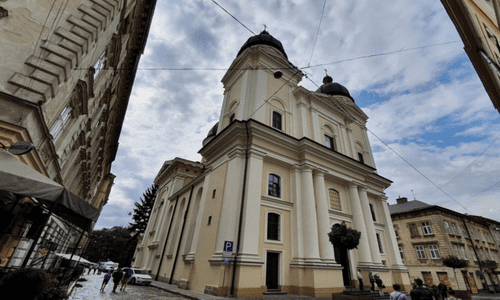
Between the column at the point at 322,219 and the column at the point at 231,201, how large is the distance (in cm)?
598

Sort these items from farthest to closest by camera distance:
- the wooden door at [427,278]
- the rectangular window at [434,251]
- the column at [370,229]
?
1. the rectangular window at [434,251]
2. the wooden door at [427,278]
3. the column at [370,229]

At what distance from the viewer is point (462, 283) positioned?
85.4ft

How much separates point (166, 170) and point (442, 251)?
36577 mm

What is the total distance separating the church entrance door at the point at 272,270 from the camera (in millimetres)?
13238

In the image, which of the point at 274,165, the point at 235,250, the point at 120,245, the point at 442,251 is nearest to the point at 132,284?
the point at 235,250

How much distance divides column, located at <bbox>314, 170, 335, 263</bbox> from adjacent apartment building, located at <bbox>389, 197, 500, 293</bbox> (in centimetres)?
2016

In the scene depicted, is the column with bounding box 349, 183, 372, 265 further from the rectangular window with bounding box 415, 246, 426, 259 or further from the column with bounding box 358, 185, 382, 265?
the rectangular window with bounding box 415, 246, 426, 259

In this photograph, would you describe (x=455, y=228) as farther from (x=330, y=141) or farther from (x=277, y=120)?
(x=277, y=120)

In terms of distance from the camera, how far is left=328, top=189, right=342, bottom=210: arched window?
1830 centimetres

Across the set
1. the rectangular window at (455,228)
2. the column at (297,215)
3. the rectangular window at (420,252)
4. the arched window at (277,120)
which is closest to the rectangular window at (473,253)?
the rectangular window at (455,228)

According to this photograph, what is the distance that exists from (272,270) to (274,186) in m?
5.37

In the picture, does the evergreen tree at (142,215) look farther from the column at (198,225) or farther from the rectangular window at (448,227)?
the rectangular window at (448,227)

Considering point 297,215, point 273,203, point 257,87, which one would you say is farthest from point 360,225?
point 257,87

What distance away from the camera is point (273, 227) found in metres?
14.8
